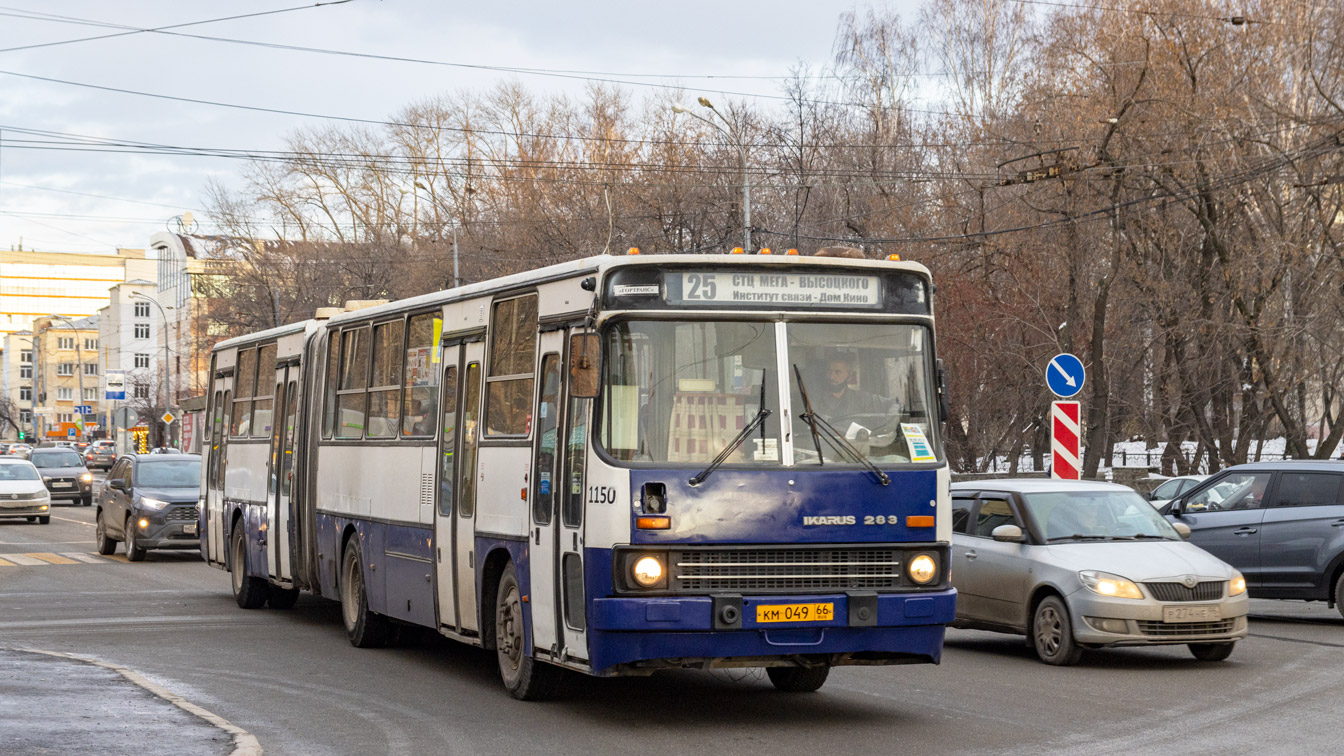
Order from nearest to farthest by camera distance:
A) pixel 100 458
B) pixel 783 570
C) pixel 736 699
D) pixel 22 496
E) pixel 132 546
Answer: pixel 783 570
pixel 736 699
pixel 132 546
pixel 22 496
pixel 100 458

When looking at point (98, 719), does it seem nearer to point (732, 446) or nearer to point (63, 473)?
point (732, 446)

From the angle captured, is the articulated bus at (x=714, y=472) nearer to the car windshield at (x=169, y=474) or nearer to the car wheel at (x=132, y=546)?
the car wheel at (x=132, y=546)

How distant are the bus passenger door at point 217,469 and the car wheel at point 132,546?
21.1ft

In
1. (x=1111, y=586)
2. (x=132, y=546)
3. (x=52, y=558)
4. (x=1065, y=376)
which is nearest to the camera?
(x=1111, y=586)

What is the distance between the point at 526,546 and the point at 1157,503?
713 inches

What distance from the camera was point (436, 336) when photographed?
13.1 metres

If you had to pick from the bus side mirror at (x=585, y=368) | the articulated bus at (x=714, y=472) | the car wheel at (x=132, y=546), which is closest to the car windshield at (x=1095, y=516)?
the articulated bus at (x=714, y=472)

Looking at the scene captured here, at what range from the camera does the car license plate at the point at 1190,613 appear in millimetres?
12734

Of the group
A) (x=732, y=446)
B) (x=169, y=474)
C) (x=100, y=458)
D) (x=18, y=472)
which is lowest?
(x=18, y=472)

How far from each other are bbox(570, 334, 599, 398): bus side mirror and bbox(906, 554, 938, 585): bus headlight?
7.25ft

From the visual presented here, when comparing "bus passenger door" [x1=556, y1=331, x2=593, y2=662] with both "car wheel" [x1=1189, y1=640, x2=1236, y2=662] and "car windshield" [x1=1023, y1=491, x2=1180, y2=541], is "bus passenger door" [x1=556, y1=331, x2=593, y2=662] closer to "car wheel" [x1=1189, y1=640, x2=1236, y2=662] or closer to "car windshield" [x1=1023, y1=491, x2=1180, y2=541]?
"car windshield" [x1=1023, y1=491, x2=1180, y2=541]

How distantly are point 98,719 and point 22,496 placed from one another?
3005 cm

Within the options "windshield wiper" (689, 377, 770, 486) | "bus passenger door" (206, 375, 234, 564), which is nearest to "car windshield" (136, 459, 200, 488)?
"bus passenger door" (206, 375, 234, 564)

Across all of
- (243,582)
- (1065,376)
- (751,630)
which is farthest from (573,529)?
(1065,376)
